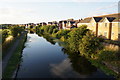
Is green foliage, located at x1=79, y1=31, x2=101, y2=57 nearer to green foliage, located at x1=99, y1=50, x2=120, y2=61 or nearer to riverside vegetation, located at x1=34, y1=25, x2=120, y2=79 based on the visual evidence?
riverside vegetation, located at x1=34, y1=25, x2=120, y2=79

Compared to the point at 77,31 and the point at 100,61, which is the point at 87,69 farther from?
the point at 77,31

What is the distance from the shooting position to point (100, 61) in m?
17.6

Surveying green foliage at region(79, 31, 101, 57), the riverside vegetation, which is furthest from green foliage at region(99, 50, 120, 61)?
green foliage at region(79, 31, 101, 57)

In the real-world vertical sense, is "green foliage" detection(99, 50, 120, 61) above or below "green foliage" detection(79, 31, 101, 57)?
below

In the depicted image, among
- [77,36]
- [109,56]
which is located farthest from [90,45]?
[77,36]

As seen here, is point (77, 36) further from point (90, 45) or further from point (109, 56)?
point (109, 56)

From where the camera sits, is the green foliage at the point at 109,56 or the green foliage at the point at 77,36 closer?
the green foliage at the point at 109,56

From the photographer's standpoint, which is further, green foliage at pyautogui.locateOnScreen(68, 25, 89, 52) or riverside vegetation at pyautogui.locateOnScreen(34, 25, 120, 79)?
green foliage at pyautogui.locateOnScreen(68, 25, 89, 52)

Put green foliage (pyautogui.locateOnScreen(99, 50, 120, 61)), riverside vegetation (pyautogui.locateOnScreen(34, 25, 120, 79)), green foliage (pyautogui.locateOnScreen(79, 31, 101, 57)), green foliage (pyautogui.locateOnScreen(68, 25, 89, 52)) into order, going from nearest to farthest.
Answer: riverside vegetation (pyautogui.locateOnScreen(34, 25, 120, 79)), green foliage (pyautogui.locateOnScreen(99, 50, 120, 61)), green foliage (pyautogui.locateOnScreen(79, 31, 101, 57)), green foliage (pyautogui.locateOnScreen(68, 25, 89, 52))

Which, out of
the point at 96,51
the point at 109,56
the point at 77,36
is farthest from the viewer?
the point at 77,36

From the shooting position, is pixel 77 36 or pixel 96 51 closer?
pixel 96 51

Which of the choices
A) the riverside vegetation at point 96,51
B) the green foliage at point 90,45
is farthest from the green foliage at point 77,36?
the green foliage at point 90,45

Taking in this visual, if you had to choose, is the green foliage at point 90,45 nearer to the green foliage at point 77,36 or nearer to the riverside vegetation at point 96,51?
the riverside vegetation at point 96,51

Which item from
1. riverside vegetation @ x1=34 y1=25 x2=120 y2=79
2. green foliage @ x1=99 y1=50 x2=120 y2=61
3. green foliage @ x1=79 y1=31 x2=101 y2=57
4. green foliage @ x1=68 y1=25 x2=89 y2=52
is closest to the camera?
riverside vegetation @ x1=34 y1=25 x2=120 y2=79
